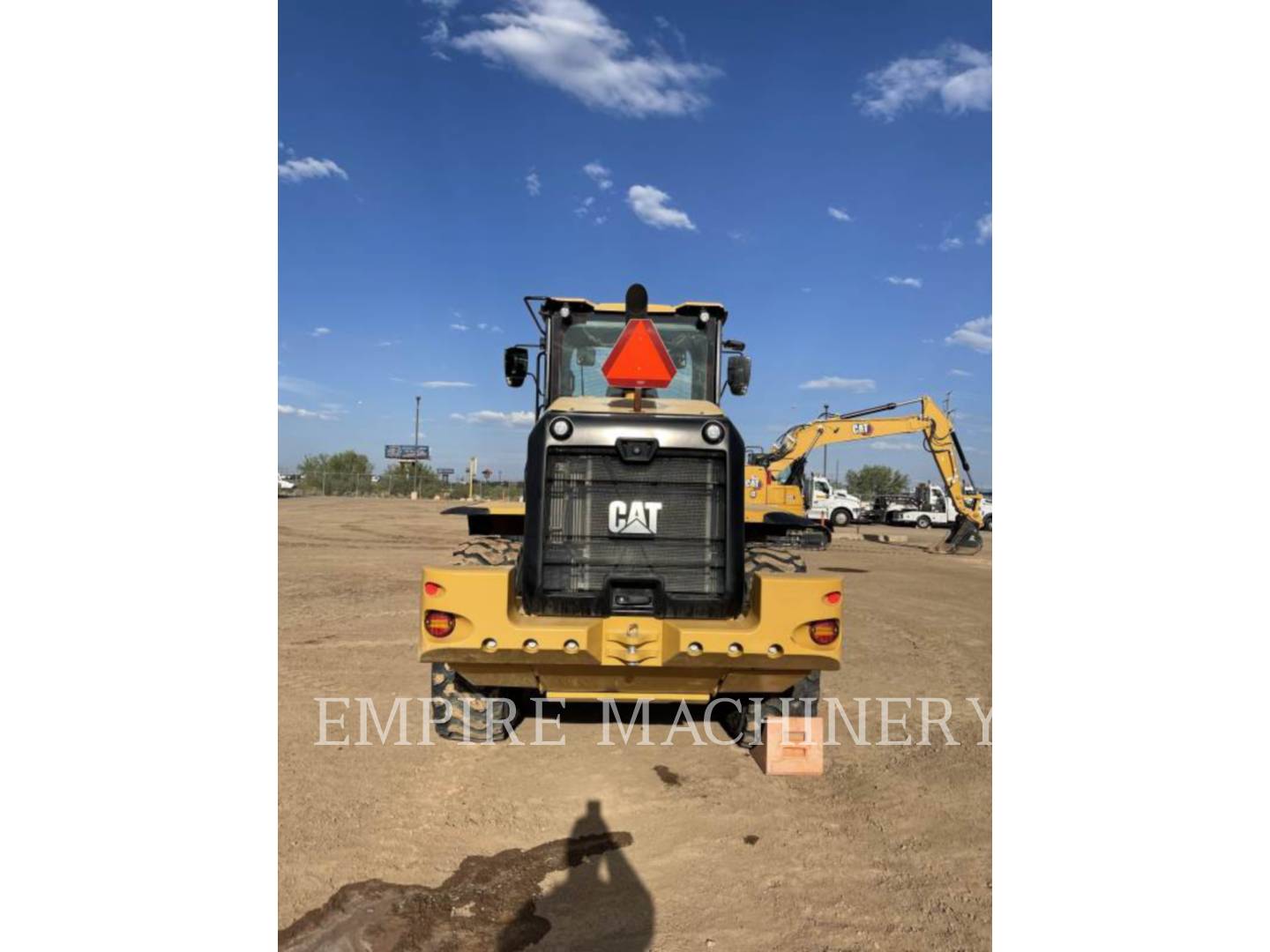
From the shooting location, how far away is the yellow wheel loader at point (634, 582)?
11.7ft

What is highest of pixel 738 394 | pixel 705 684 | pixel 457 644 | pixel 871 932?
pixel 738 394

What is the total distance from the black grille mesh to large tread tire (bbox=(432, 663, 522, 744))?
108 cm

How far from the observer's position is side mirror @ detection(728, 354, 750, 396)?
546 centimetres

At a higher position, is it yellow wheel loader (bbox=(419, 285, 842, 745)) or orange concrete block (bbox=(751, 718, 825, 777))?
yellow wheel loader (bbox=(419, 285, 842, 745))

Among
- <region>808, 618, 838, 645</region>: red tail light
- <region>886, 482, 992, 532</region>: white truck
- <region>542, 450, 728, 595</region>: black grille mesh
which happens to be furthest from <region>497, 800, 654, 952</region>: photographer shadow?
<region>886, 482, 992, 532</region>: white truck

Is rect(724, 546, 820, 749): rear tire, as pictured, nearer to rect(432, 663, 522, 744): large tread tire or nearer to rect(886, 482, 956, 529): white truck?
rect(432, 663, 522, 744): large tread tire

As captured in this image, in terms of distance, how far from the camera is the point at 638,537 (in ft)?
12.9

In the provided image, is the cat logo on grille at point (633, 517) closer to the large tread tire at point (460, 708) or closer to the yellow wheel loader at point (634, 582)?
the yellow wheel loader at point (634, 582)

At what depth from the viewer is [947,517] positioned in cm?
3281

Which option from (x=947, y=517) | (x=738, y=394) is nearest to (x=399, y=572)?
(x=738, y=394)

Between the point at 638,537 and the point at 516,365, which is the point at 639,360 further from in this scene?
the point at 516,365

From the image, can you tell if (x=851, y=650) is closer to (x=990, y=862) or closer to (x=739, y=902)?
(x=990, y=862)

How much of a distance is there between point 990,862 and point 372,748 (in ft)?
11.7

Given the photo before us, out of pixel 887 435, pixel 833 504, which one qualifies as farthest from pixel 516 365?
pixel 833 504
